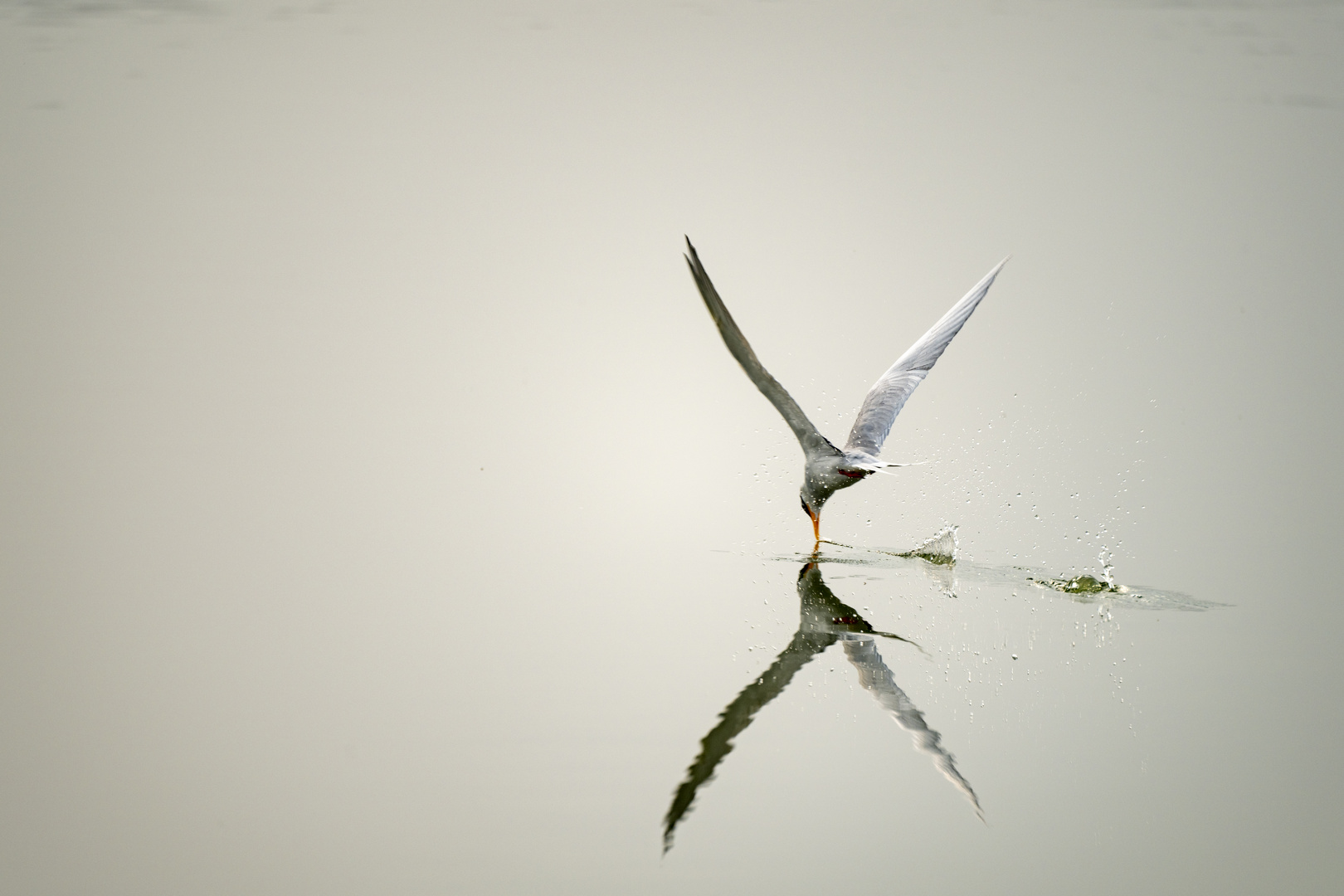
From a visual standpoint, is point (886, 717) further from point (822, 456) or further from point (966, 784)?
point (822, 456)

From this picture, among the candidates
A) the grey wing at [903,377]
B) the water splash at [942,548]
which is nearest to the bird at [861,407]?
the grey wing at [903,377]

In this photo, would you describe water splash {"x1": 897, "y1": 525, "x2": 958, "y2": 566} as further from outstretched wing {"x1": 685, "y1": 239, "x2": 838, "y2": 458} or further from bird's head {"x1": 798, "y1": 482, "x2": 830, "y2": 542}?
outstretched wing {"x1": 685, "y1": 239, "x2": 838, "y2": 458}

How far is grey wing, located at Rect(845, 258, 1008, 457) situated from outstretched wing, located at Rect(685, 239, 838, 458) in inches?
14.2

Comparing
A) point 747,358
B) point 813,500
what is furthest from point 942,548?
point 747,358

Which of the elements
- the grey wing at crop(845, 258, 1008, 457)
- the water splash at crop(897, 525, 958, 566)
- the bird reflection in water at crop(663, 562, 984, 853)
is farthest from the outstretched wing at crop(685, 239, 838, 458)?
the water splash at crop(897, 525, 958, 566)

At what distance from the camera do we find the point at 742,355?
2.08 m

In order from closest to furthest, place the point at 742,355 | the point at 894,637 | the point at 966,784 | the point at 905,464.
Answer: the point at 966,784 < the point at 894,637 < the point at 742,355 < the point at 905,464

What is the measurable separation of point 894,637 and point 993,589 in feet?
2.20

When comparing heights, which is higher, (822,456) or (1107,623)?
(822,456)

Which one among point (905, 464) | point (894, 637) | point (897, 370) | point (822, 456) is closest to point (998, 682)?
point (894, 637)

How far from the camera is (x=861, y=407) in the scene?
9.39 feet

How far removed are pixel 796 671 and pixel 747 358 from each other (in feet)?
2.47

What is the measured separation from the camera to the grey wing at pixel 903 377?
2.76 m

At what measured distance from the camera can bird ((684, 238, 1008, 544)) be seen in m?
2.04
